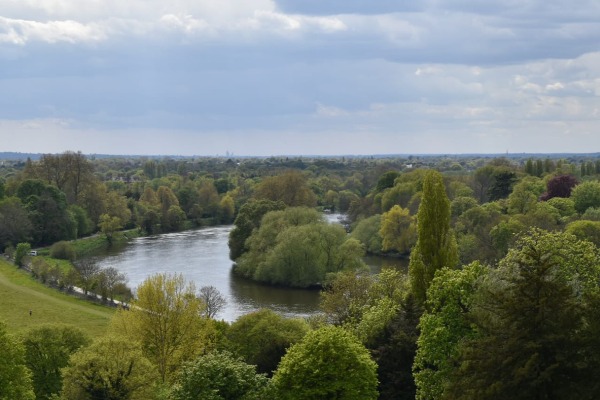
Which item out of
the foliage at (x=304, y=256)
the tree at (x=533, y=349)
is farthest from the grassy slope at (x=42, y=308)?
the tree at (x=533, y=349)

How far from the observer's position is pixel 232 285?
59344mm

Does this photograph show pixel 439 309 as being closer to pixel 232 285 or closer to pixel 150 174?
pixel 232 285

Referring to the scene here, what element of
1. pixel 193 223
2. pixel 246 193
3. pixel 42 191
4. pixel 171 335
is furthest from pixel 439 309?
pixel 246 193

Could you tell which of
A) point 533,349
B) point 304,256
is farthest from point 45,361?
point 304,256

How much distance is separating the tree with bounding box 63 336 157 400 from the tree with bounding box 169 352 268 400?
2153 mm

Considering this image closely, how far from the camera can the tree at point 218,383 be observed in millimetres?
20125

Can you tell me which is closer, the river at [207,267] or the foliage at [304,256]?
the river at [207,267]

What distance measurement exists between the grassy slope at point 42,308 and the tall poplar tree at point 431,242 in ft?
61.8

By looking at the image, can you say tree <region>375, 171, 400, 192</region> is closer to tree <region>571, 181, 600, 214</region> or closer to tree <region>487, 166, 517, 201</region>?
tree <region>487, 166, 517, 201</region>

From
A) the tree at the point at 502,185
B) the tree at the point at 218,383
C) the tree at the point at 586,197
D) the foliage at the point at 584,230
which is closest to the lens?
the tree at the point at 218,383

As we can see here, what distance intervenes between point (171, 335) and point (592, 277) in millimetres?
16960

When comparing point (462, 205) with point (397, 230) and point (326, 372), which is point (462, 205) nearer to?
point (397, 230)

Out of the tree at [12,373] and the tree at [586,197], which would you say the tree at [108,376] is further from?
the tree at [586,197]

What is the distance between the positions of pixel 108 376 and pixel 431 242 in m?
14.4
